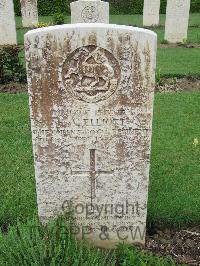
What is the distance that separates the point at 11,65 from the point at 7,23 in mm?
5892

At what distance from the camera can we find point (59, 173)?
3.50 meters

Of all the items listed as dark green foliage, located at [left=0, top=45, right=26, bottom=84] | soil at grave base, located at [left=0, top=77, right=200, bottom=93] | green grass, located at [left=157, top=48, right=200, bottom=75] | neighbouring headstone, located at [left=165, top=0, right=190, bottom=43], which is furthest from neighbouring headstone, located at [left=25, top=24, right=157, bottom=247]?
neighbouring headstone, located at [left=165, top=0, right=190, bottom=43]

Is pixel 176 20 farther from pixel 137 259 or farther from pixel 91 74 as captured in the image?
pixel 137 259

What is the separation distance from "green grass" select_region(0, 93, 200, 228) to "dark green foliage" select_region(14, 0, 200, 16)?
58.2 ft

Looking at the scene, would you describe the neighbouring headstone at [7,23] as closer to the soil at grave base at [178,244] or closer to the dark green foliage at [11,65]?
the dark green foliage at [11,65]

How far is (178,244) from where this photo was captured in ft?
12.4

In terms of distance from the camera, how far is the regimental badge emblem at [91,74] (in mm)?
3059

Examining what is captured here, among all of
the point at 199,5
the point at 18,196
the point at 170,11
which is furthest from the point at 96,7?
the point at 199,5

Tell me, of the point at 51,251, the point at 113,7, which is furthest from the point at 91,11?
the point at 113,7

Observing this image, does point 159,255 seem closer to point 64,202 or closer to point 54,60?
point 64,202

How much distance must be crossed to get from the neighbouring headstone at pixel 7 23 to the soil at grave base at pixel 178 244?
38.4 feet

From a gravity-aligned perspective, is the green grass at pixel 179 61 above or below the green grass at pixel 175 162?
above

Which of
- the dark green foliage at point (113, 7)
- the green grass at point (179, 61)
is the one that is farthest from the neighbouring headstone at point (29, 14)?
the green grass at point (179, 61)

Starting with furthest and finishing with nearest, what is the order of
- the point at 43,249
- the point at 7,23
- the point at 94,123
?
the point at 7,23 → the point at 94,123 → the point at 43,249
